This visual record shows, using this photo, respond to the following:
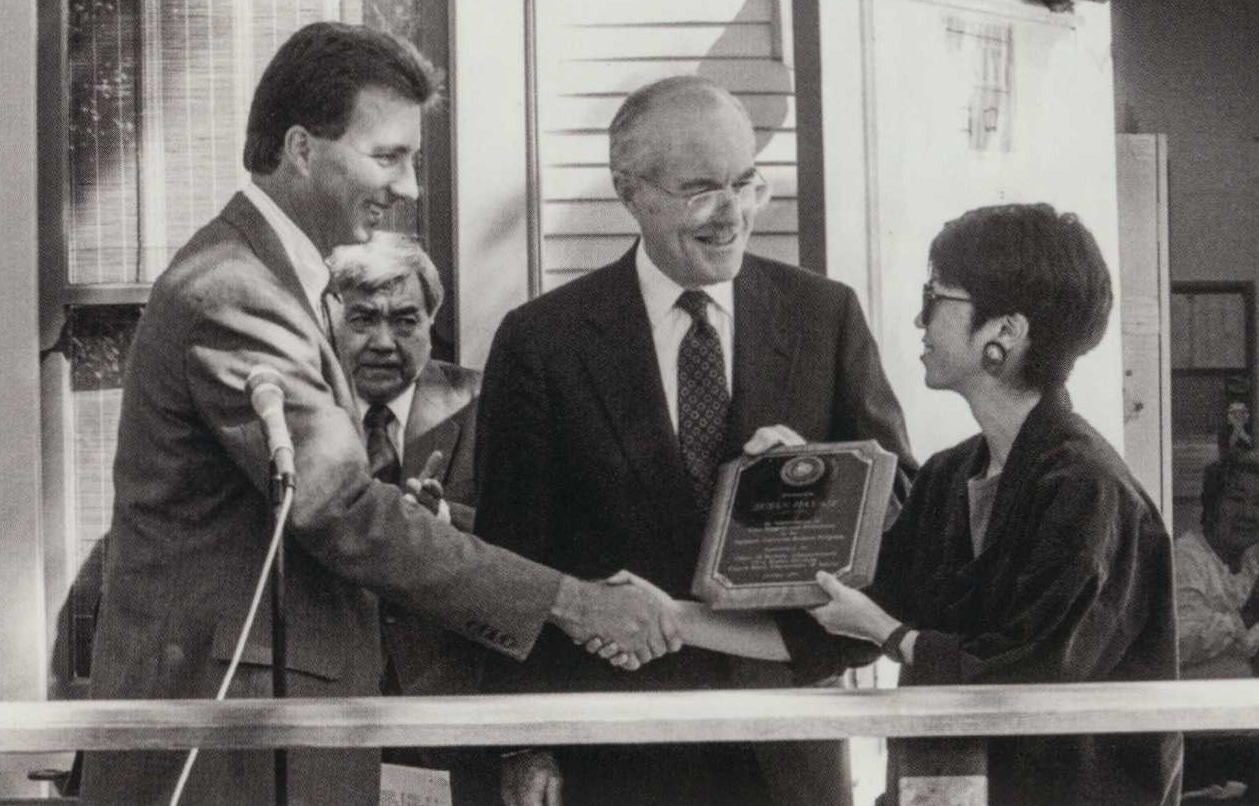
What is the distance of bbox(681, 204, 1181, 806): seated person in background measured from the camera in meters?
3.71

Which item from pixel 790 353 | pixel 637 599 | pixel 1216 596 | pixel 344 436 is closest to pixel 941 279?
pixel 790 353

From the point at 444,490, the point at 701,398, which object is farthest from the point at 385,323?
the point at 701,398

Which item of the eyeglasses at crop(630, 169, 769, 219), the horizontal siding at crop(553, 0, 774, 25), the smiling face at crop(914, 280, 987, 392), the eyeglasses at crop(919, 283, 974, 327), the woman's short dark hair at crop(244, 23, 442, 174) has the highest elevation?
the horizontal siding at crop(553, 0, 774, 25)

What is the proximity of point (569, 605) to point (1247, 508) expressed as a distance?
3.13 meters

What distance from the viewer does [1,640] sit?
5.09m

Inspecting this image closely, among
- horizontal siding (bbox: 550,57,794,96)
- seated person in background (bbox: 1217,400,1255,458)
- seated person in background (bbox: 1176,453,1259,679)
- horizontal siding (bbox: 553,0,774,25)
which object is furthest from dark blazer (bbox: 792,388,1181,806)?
seated person in background (bbox: 1217,400,1255,458)

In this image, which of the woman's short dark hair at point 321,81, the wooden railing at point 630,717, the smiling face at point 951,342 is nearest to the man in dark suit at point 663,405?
the smiling face at point 951,342

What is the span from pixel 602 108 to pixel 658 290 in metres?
0.98

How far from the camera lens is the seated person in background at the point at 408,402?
15.1ft

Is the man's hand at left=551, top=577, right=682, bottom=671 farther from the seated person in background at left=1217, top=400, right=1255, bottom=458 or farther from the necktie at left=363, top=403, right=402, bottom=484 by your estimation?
the seated person in background at left=1217, top=400, right=1255, bottom=458

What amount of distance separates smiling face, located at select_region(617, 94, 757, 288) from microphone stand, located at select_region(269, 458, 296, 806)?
1.05m

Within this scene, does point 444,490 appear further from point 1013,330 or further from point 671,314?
point 1013,330

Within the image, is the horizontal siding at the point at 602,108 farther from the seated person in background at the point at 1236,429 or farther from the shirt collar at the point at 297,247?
the seated person in background at the point at 1236,429

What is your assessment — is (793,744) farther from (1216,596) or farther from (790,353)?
(1216,596)
